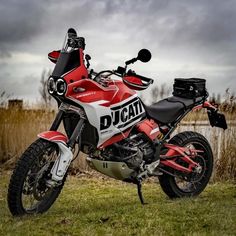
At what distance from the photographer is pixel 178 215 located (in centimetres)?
460

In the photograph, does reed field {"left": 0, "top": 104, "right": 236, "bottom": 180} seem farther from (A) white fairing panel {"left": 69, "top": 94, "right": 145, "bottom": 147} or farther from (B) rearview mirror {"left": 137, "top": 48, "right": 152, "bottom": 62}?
(B) rearview mirror {"left": 137, "top": 48, "right": 152, "bottom": 62}

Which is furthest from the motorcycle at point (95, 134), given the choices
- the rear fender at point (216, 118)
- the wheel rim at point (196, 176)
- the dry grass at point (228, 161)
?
the dry grass at point (228, 161)

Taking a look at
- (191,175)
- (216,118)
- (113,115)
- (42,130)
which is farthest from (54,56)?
(42,130)

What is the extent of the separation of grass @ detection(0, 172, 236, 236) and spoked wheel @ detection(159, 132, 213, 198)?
0.13m

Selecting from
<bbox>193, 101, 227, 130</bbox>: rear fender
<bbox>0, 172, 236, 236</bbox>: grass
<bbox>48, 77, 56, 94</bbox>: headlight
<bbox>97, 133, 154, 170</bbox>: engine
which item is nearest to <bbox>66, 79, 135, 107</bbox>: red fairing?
<bbox>48, 77, 56, 94</bbox>: headlight

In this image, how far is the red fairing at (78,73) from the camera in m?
4.52

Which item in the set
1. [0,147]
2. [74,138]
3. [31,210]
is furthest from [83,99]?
[0,147]

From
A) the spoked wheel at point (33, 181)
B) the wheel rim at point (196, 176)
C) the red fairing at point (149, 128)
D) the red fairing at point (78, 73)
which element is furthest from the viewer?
the wheel rim at point (196, 176)

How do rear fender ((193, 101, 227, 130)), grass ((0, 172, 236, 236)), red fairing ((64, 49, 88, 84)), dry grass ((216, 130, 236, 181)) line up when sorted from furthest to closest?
1. dry grass ((216, 130, 236, 181))
2. rear fender ((193, 101, 227, 130))
3. red fairing ((64, 49, 88, 84))
4. grass ((0, 172, 236, 236))

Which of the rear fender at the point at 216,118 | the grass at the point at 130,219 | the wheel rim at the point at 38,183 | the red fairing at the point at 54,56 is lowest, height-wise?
the grass at the point at 130,219

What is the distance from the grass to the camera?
4195 millimetres

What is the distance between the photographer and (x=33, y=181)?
457cm

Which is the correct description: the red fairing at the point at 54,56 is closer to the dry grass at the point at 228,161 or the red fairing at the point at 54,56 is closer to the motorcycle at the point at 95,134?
the motorcycle at the point at 95,134

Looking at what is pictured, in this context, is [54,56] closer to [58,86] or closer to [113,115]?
[58,86]
